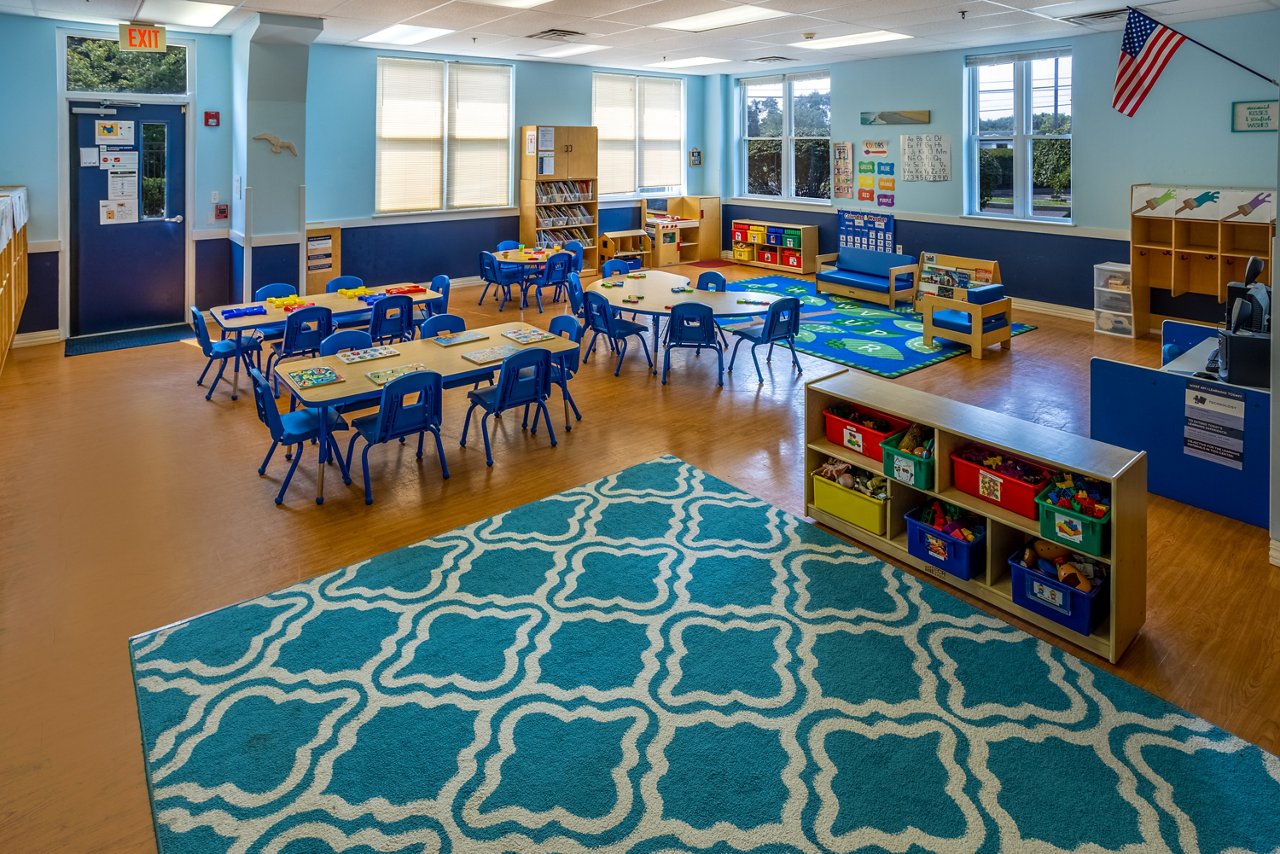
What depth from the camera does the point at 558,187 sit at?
12.9 meters

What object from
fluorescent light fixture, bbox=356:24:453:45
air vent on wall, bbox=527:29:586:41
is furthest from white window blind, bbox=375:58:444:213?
air vent on wall, bbox=527:29:586:41

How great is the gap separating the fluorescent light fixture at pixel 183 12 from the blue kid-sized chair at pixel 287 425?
4.47m

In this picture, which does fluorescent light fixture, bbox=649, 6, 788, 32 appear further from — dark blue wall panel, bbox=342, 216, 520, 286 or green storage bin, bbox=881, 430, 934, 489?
green storage bin, bbox=881, 430, 934, 489

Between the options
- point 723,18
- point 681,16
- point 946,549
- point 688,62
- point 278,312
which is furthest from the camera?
point 688,62

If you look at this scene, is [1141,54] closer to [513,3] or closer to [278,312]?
[513,3]

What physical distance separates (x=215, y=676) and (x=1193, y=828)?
370cm

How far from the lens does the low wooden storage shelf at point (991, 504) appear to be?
11.8ft

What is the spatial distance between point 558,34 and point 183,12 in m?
3.85

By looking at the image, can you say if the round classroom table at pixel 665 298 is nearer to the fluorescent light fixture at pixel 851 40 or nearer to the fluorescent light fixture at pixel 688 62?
the fluorescent light fixture at pixel 851 40

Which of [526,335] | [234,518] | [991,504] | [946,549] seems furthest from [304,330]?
[991,504]

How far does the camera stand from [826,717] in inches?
130

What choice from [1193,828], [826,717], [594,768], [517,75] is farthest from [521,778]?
[517,75]

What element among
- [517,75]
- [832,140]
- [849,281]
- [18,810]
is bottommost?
[18,810]

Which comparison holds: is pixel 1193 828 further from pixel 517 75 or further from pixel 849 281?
pixel 517 75
